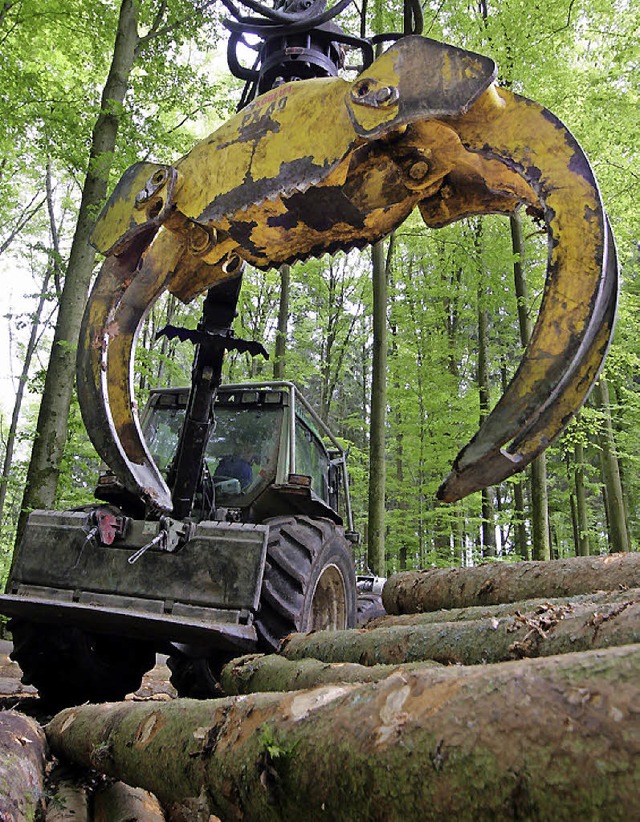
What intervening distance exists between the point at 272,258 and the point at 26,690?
4810mm

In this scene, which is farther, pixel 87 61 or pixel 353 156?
pixel 87 61

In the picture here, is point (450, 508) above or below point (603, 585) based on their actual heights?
above

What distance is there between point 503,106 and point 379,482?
8.57 m

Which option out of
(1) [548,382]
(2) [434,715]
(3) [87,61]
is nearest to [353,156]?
(1) [548,382]

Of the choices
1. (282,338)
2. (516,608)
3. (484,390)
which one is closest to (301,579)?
(516,608)

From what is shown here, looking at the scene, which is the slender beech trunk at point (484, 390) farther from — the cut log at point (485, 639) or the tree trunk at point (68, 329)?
the cut log at point (485, 639)

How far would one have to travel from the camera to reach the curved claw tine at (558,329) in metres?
1.48

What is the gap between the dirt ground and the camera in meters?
4.14

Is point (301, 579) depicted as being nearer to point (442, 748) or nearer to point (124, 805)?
point (124, 805)

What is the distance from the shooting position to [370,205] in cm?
194

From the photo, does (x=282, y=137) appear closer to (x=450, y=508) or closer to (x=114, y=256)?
(x=114, y=256)

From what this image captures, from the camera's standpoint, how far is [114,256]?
86.8 inches

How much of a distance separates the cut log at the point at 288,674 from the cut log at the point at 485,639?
147mm

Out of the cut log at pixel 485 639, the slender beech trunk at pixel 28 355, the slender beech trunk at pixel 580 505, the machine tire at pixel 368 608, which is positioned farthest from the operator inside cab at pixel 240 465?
the slender beech trunk at pixel 28 355
